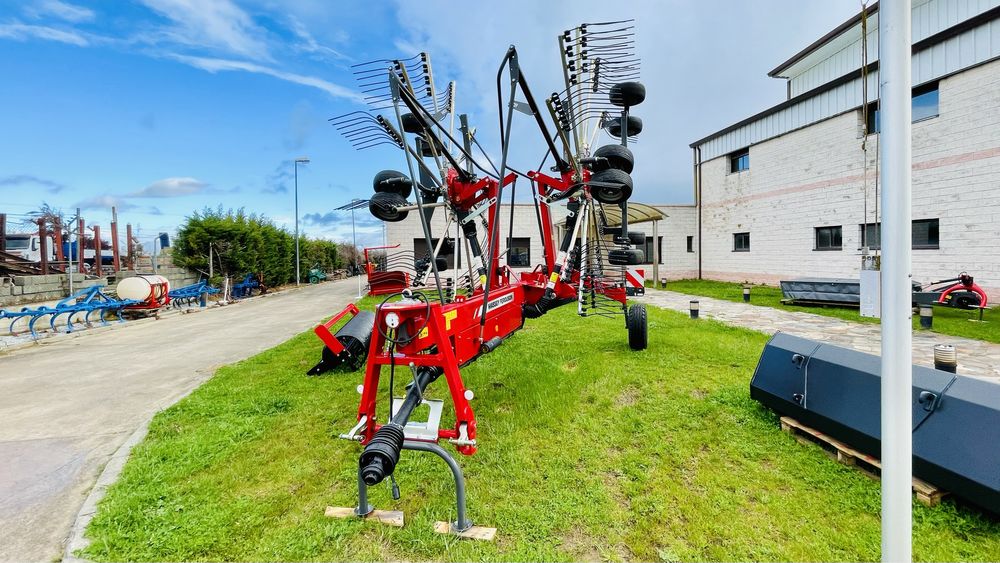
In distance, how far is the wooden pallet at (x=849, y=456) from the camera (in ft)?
8.27

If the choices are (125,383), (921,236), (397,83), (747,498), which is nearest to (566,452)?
(747,498)

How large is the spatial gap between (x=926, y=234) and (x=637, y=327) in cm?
1064

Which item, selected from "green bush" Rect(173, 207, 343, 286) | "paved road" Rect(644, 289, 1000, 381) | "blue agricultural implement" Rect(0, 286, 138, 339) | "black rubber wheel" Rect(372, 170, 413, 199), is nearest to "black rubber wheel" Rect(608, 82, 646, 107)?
"black rubber wheel" Rect(372, 170, 413, 199)

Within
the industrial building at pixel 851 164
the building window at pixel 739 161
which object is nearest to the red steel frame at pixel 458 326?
the industrial building at pixel 851 164

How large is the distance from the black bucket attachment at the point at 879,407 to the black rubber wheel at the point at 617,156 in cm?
231

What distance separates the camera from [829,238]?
1409 centimetres

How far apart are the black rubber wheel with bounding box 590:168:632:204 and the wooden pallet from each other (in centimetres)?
249

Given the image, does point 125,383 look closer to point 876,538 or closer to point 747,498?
point 747,498

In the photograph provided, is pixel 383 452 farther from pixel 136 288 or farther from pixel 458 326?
pixel 136 288

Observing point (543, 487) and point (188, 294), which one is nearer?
point (543, 487)

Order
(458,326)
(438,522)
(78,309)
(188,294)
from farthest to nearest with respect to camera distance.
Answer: (188,294)
(78,309)
(458,326)
(438,522)

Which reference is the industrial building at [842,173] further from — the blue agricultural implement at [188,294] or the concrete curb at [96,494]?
the concrete curb at [96,494]

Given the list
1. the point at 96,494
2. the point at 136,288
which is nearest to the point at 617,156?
the point at 96,494

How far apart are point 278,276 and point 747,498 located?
24.7 metres
